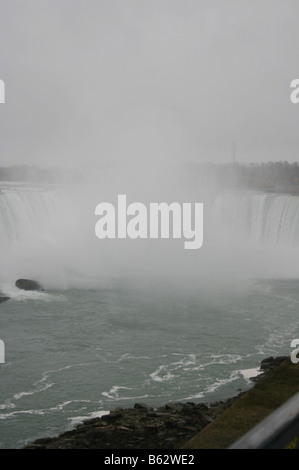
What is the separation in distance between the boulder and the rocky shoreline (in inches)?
392

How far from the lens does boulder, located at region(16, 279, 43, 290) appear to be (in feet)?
55.1

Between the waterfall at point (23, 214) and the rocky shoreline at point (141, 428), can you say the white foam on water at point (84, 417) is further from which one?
the waterfall at point (23, 214)

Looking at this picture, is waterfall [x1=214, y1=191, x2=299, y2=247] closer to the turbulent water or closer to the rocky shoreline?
the turbulent water

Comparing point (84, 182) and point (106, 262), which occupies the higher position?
point (84, 182)

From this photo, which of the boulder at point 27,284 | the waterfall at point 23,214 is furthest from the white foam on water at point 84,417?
the waterfall at point 23,214

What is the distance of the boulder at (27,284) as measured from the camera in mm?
16781

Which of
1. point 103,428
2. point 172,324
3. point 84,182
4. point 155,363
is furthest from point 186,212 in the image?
point 103,428

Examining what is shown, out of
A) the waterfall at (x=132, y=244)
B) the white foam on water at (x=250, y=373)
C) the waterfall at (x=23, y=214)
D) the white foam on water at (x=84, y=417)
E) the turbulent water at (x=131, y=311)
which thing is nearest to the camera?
the white foam on water at (x=84, y=417)

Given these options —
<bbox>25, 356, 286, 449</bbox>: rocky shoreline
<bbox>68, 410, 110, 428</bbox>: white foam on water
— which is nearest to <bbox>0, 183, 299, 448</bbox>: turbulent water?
<bbox>68, 410, 110, 428</bbox>: white foam on water

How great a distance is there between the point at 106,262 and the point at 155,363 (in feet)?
47.3

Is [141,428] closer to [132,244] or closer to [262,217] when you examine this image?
[262,217]

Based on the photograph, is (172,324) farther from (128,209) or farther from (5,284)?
(128,209)

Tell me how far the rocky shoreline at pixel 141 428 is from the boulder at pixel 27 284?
995 cm

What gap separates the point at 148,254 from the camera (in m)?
26.8
